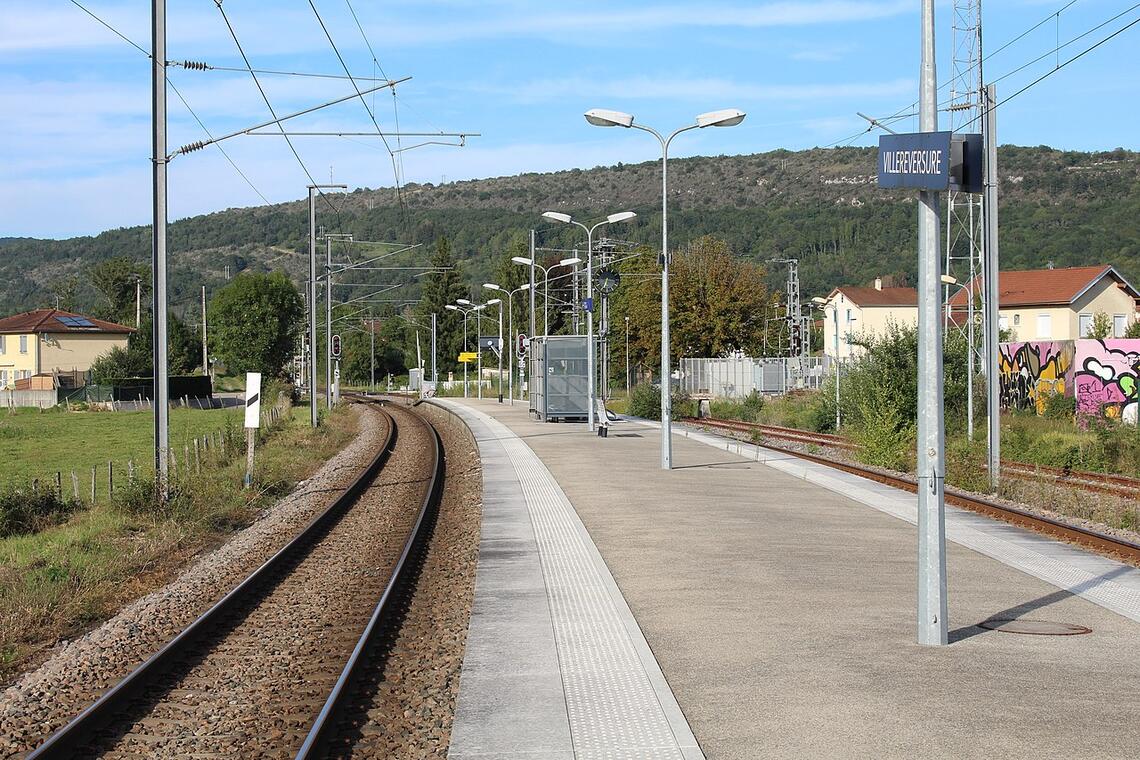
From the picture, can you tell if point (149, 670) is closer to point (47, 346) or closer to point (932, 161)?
point (932, 161)

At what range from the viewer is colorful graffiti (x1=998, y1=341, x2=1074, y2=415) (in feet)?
140

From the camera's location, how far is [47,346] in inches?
3511

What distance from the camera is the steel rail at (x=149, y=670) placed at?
7400 millimetres

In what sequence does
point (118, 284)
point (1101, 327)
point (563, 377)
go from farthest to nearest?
point (118, 284) → point (1101, 327) → point (563, 377)

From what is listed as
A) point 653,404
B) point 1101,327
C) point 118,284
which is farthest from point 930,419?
point 118,284

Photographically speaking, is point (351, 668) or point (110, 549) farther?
point (110, 549)

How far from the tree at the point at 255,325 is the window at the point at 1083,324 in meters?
53.5

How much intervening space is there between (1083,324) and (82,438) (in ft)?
188

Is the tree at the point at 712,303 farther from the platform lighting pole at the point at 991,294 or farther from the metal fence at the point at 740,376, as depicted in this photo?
the platform lighting pole at the point at 991,294

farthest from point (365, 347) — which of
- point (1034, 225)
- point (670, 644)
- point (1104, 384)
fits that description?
point (670, 644)

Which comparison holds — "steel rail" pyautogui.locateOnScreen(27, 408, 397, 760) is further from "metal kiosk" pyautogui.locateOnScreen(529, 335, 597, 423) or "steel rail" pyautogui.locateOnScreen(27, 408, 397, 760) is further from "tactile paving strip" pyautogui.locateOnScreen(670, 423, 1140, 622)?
"metal kiosk" pyautogui.locateOnScreen(529, 335, 597, 423)

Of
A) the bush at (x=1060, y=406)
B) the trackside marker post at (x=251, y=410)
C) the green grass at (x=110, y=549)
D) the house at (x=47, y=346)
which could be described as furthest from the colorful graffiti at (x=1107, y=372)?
the house at (x=47, y=346)

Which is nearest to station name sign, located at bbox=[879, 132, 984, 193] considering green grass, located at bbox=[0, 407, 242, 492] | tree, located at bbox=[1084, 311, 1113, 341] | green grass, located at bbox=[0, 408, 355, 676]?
green grass, located at bbox=[0, 408, 355, 676]

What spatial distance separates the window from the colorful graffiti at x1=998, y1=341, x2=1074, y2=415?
93.1 feet
